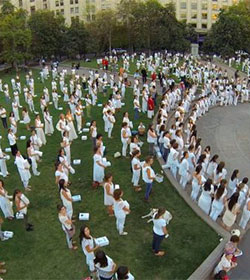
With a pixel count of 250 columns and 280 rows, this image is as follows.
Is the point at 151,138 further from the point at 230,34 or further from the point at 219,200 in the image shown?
the point at 230,34

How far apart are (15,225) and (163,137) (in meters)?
6.10

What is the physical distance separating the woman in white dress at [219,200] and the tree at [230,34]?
37.3 meters

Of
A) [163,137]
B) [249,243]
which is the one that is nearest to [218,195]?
[249,243]

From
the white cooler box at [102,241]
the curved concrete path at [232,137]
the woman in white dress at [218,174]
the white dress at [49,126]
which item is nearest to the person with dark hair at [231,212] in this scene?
the curved concrete path at [232,137]

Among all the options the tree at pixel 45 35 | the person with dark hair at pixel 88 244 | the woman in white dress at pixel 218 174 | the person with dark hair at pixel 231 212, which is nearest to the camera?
the person with dark hair at pixel 88 244

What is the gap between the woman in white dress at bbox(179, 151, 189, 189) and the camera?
36.8 ft

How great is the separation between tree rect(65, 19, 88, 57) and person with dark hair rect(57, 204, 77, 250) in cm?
3632

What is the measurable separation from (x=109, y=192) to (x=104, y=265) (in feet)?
9.50

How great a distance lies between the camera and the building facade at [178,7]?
58.2 m

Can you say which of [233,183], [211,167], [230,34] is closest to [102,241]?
[233,183]

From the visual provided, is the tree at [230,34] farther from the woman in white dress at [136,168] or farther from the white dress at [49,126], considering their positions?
the woman in white dress at [136,168]

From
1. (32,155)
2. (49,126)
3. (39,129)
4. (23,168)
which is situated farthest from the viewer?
(49,126)

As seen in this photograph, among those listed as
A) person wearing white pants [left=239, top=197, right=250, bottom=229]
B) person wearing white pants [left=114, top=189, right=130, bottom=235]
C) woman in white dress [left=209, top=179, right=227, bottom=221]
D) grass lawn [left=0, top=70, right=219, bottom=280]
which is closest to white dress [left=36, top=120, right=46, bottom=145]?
grass lawn [left=0, top=70, right=219, bottom=280]

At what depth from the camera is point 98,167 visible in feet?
37.1
